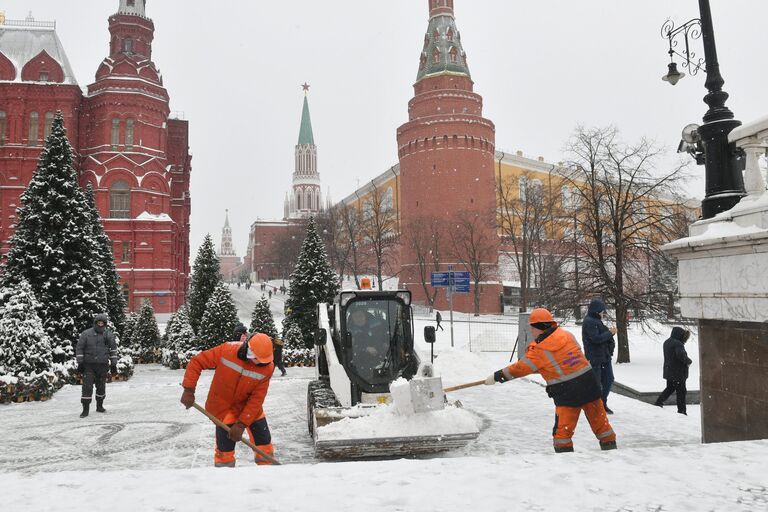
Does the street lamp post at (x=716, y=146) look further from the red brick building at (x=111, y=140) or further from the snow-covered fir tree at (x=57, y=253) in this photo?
the red brick building at (x=111, y=140)

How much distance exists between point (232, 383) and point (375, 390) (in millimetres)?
2460

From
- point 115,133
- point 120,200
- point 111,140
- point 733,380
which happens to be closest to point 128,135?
point 115,133

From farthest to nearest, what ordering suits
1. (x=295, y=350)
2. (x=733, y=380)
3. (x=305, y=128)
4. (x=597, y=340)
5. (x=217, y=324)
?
(x=305, y=128) < (x=217, y=324) < (x=295, y=350) < (x=597, y=340) < (x=733, y=380)

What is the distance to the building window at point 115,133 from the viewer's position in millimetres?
41688

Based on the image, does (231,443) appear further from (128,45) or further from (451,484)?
(128,45)

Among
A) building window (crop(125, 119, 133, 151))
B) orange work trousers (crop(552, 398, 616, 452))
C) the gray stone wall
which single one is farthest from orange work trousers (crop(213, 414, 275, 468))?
building window (crop(125, 119, 133, 151))

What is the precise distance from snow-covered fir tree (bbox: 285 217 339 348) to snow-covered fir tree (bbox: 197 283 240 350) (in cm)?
216

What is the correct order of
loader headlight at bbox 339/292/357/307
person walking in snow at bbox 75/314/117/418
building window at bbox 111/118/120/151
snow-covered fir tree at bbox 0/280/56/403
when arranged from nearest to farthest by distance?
loader headlight at bbox 339/292/357/307, person walking in snow at bbox 75/314/117/418, snow-covered fir tree at bbox 0/280/56/403, building window at bbox 111/118/120/151

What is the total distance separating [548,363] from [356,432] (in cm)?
214

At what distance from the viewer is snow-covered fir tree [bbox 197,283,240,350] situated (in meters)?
20.1

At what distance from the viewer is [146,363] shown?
74.7 ft

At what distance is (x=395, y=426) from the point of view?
596 cm

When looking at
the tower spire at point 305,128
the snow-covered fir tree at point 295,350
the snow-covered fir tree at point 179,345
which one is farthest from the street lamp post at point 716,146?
the tower spire at point 305,128

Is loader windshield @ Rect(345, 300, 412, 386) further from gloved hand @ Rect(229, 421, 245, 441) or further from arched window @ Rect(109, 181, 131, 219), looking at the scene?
arched window @ Rect(109, 181, 131, 219)
